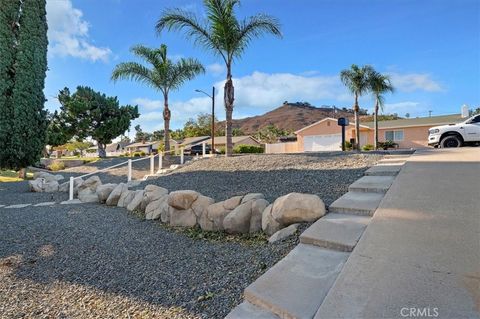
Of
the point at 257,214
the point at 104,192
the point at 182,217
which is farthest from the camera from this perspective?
the point at 104,192

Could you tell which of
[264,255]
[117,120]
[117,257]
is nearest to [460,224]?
[264,255]

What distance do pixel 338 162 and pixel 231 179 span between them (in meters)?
2.62

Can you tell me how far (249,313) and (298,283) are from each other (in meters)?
0.44

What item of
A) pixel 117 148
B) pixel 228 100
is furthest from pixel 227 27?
pixel 117 148

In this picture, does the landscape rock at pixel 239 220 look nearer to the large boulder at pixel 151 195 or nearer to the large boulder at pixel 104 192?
the large boulder at pixel 151 195

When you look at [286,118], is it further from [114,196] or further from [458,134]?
[114,196]

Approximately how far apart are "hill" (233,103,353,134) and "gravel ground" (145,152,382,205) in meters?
104

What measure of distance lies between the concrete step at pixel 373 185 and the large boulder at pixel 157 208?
320 centimetres

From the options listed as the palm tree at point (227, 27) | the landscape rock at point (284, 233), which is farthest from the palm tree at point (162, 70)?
the landscape rock at point (284, 233)

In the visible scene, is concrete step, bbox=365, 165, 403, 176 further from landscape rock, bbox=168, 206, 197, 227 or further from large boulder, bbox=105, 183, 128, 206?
large boulder, bbox=105, 183, 128, 206

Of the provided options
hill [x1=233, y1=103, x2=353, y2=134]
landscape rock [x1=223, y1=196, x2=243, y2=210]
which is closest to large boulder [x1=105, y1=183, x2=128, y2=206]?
landscape rock [x1=223, y1=196, x2=243, y2=210]

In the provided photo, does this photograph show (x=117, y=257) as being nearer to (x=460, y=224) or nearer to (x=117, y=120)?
(x=460, y=224)

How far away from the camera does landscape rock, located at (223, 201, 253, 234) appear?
4137 millimetres

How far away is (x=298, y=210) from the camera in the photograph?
11.9 ft
